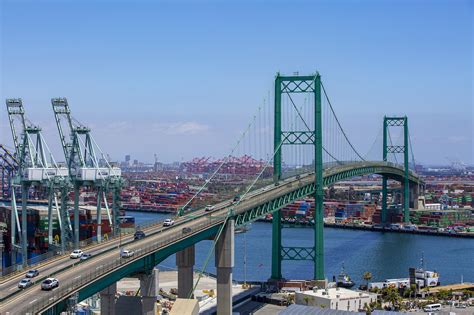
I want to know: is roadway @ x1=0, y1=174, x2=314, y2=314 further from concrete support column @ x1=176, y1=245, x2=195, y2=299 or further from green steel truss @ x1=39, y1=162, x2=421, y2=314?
concrete support column @ x1=176, y1=245, x2=195, y2=299

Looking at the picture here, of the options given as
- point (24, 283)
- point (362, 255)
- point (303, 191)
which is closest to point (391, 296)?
point (303, 191)

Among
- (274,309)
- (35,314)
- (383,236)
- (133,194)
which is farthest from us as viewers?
(133,194)

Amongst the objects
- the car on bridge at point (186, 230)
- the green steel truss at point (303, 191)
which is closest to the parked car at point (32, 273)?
the car on bridge at point (186, 230)

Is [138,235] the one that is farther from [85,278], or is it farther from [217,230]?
[85,278]

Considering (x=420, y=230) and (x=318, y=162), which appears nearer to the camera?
(x=318, y=162)

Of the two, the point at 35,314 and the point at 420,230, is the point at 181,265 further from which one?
the point at 420,230

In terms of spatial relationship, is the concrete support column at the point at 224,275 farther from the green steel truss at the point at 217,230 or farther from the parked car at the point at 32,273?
the parked car at the point at 32,273

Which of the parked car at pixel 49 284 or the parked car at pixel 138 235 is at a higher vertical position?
the parked car at pixel 138 235

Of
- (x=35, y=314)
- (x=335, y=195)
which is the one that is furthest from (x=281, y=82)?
(x=335, y=195)
